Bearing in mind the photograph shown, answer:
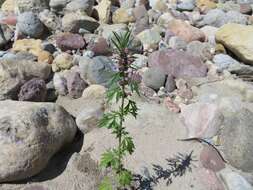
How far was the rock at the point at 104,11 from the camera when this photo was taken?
17.1ft

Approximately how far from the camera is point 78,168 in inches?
131

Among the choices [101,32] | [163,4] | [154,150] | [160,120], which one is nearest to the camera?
[154,150]

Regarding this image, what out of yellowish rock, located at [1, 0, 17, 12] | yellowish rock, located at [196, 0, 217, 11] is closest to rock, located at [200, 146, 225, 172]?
yellowish rock, located at [196, 0, 217, 11]

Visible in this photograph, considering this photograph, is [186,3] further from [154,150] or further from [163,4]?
[154,150]

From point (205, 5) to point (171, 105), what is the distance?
85.4 inches

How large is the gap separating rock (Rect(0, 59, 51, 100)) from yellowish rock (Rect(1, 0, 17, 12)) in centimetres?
146

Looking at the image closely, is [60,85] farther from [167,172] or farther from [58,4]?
[58,4]

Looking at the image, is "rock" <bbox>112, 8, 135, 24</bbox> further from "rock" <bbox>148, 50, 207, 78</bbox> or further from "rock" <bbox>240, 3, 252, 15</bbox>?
"rock" <bbox>240, 3, 252, 15</bbox>

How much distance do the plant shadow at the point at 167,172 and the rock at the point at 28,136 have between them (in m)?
0.65

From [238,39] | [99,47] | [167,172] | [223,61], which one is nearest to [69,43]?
[99,47]

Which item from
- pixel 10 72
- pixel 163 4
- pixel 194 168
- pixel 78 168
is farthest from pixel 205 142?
pixel 163 4

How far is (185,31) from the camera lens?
4887 mm

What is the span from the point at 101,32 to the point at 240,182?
7.99ft

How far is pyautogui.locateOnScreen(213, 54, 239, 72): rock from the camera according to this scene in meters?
4.46
